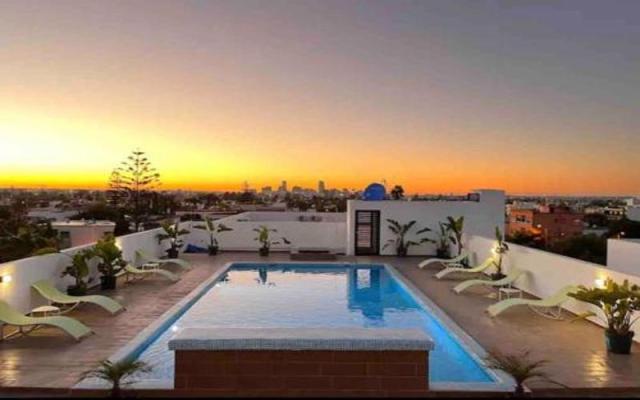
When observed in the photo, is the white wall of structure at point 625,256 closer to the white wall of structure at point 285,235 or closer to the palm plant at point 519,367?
the palm plant at point 519,367

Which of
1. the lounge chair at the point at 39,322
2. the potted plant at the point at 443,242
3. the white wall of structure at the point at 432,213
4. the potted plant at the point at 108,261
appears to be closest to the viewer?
the lounge chair at the point at 39,322

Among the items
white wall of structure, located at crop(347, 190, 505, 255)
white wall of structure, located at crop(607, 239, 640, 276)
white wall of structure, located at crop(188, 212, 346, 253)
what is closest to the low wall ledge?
white wall of structure, located at crop(607, 239, 640, 276)

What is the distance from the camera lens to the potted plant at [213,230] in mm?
18181

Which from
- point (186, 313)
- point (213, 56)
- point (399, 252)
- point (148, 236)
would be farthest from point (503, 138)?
point (186, 313)

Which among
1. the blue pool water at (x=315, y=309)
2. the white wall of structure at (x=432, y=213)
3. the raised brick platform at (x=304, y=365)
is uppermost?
the white wall of structure at (x=432, y=213)

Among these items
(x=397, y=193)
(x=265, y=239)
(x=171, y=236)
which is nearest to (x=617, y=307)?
(x=265, y=239)

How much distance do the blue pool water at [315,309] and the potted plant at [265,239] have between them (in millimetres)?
2676

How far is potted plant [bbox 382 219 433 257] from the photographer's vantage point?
18.2m

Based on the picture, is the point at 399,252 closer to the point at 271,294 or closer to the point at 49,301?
the point at 271,294

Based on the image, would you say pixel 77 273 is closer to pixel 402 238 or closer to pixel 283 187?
pixel 402 238

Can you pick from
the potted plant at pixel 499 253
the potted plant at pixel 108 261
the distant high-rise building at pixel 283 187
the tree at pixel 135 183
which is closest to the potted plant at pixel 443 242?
the potted plant at pixel 499 253

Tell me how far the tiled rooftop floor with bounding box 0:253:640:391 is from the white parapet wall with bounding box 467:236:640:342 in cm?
76

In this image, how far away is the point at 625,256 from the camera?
10250 millimetres

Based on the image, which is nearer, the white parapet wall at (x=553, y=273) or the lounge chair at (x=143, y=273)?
the white parapet wall at (x=553, y=273)
